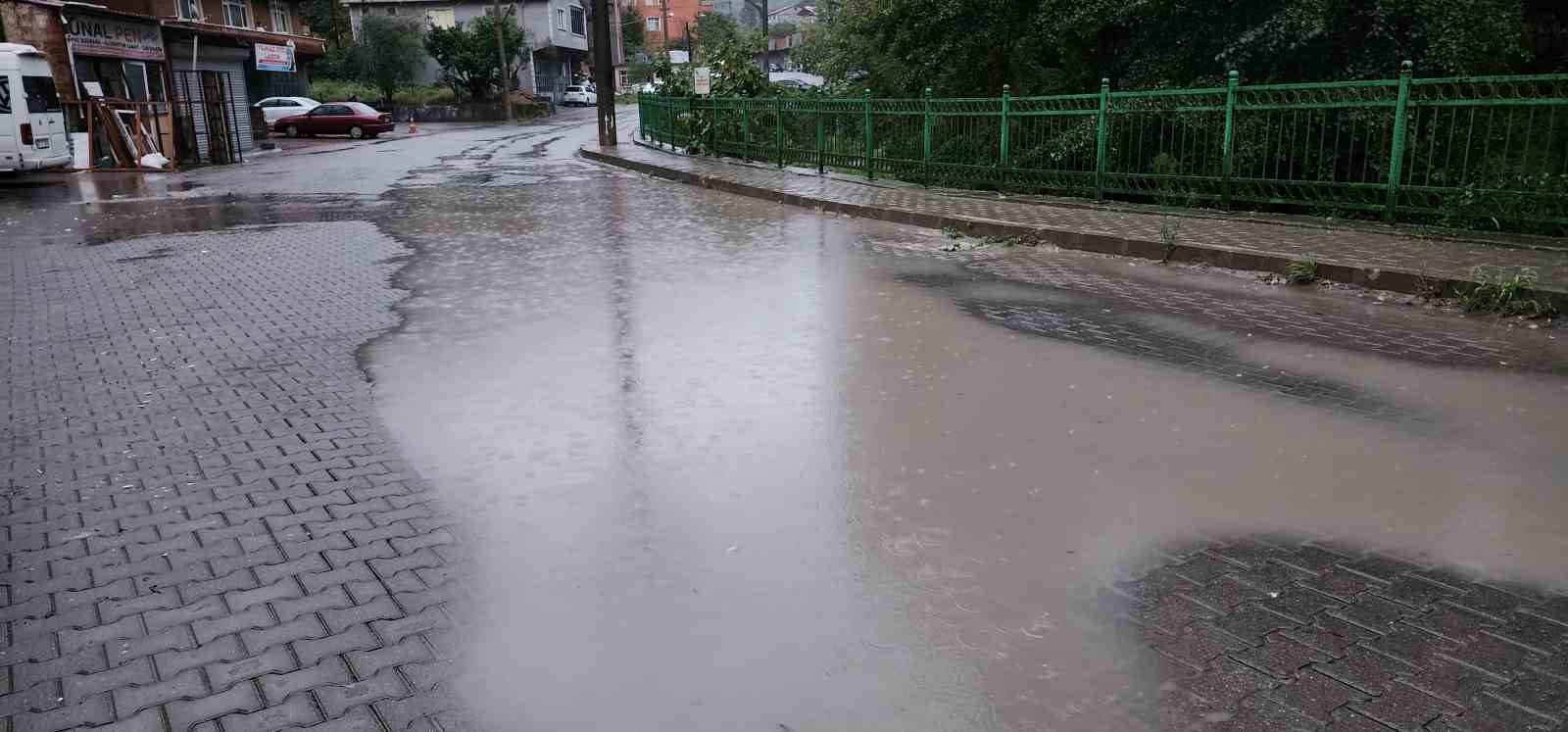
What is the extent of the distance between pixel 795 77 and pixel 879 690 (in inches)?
2174

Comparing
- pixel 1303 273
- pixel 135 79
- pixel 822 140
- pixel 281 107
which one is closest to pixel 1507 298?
pixel 1303 273

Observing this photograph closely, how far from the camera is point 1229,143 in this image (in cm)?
1275

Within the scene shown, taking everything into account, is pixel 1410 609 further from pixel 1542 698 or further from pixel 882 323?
pixel 882 323

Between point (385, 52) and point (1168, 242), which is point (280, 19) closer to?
point (385, 52)

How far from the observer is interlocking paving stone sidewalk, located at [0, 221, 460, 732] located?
3.18m

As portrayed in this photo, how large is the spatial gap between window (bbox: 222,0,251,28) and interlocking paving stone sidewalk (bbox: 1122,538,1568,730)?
45271mm

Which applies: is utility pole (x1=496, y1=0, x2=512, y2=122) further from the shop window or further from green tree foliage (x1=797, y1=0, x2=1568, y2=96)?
green tree foliage (x1=797, y1=0, x2=1568, y2=96)

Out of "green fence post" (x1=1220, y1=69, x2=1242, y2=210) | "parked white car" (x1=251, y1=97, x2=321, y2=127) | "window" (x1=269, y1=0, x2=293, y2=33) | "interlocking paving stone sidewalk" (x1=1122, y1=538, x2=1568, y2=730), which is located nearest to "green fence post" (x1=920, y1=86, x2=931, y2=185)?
"green fence post" (x1=1220, y1=69, x2=1242, y2=210)

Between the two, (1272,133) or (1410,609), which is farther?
(1272,133)

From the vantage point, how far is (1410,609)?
11.8ft

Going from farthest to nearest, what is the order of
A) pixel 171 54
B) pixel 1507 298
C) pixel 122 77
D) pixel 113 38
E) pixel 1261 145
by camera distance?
pixel 171 54 → pixel 122 77 → pixel 113 38 → pixel 1261 145 → pixel 1507 298

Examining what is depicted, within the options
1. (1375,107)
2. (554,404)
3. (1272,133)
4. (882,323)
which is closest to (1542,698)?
(554,404)

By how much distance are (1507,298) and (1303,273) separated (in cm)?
160

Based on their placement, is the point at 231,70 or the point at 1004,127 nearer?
the point at 1004,127
